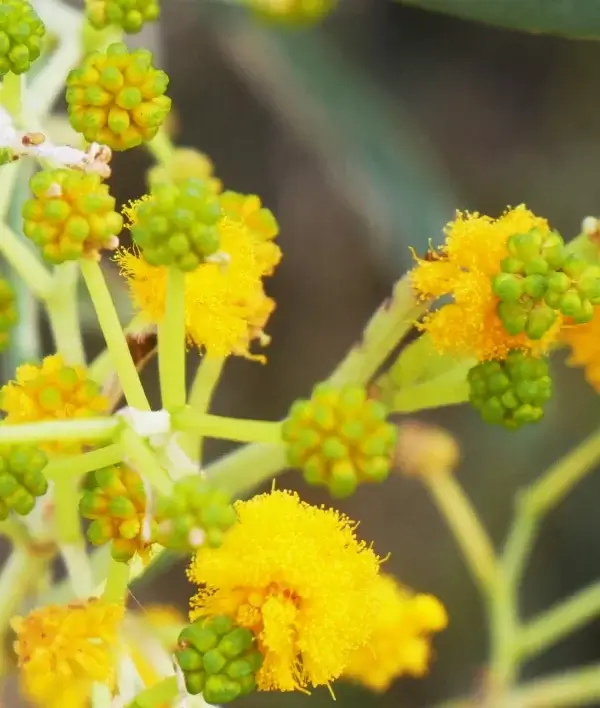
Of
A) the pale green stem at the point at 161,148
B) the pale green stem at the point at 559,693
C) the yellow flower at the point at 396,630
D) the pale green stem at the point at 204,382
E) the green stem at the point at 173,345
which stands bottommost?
the pale green stem at the point at 559,693

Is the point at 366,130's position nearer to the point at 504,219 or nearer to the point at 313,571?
the point at 504,219

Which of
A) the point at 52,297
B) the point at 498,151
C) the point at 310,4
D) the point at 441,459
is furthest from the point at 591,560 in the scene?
the point at 52,297

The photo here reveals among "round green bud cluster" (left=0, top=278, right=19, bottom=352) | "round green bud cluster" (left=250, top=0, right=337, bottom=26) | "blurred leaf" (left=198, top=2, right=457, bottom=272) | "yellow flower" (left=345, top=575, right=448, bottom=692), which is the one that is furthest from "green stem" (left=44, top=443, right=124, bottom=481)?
"blurred leaf" (left=198, top=2, right=457, bottom=272)

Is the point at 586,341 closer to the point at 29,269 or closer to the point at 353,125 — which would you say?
the point at 29,269

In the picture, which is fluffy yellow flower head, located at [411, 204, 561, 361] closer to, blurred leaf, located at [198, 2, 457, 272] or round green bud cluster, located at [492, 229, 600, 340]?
round green bud cluster, located at [492, 229, 600, 340]

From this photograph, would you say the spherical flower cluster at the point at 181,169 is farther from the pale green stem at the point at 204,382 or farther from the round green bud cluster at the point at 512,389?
the round green bud cluster at the point at 512,389

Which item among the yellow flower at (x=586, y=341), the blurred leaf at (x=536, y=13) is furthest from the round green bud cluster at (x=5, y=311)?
the blurred leaf at (x=536, y=13)

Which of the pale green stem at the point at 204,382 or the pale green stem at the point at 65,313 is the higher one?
the pale green stem at the point at 65,313
